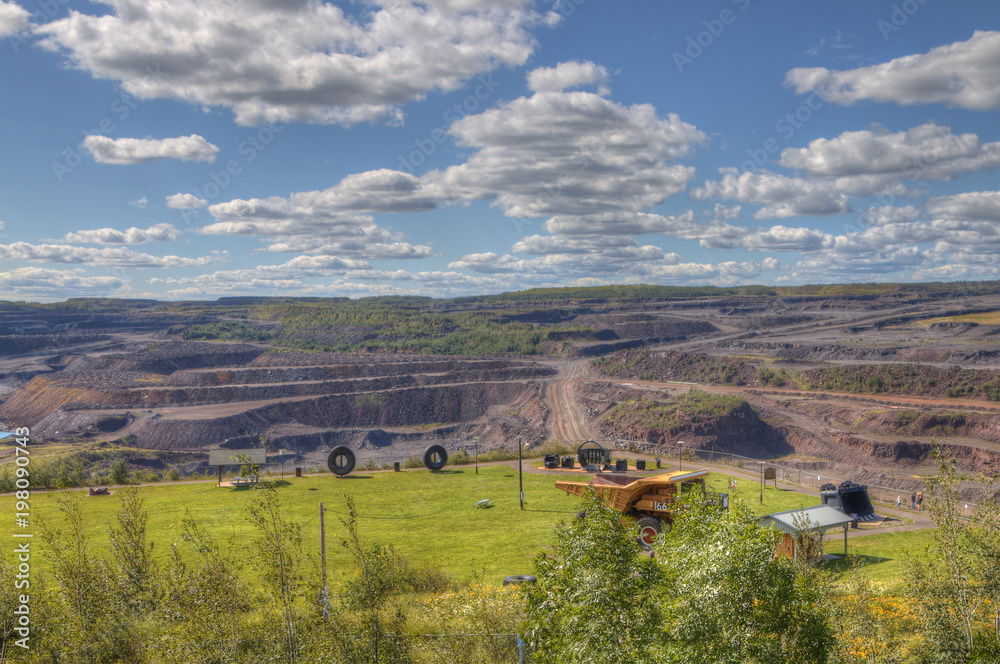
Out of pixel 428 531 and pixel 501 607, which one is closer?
pixel 501 607

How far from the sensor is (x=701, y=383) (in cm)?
9631

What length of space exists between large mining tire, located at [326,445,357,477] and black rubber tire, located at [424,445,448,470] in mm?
5259

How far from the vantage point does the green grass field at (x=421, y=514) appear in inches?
995

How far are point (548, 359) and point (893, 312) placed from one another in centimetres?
10920

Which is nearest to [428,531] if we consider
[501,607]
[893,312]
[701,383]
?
[501,607]

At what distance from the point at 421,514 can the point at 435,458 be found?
38.3 ft

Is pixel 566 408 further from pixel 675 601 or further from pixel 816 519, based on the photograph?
pixel 675 601

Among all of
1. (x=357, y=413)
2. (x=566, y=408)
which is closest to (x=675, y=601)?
(x=566, y=408)

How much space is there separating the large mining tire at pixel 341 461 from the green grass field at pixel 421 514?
624mm

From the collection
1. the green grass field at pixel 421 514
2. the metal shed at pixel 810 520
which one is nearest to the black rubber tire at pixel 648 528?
the green grass field at pixel 421 514

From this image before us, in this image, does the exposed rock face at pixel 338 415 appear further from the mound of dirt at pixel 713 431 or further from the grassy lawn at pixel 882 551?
the grassy lawn at pixel 882 551

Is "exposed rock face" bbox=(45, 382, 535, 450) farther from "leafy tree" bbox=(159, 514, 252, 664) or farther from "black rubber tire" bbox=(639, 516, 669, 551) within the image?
"leafy tree" bbox=(159, 514, 252, 664)

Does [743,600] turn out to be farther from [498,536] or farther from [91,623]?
[498,536]

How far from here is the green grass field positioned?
82.9 ft
